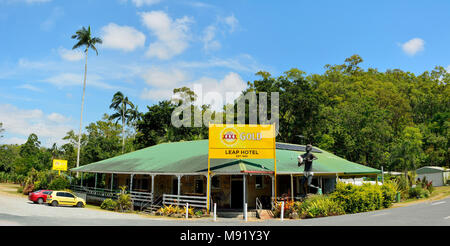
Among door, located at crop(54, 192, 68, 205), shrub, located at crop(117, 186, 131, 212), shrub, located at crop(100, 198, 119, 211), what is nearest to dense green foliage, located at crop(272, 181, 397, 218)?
shrub, located at crop(117, 186, 131, 212)

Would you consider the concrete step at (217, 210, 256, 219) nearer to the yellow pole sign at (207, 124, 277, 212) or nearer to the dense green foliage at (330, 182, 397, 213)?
the yellow pole sign at (207, 124, 277, 212)

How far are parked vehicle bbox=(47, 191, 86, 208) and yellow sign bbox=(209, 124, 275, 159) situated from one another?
13817 mm

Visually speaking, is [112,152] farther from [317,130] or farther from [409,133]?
[409,133]

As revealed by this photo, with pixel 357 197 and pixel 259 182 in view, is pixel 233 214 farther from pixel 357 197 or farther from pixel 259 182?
pixel 357 197

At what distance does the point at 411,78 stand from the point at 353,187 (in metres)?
84.0

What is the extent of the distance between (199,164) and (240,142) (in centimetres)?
399

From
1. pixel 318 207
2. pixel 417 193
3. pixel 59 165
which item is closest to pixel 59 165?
pixel 59 165

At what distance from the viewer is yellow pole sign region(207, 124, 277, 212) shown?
79.4ft

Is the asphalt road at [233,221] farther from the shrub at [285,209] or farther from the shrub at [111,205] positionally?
the shrub at [111,205]

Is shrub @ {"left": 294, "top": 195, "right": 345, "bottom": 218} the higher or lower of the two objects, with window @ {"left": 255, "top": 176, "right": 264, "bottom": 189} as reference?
lower

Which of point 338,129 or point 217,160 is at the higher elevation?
point 338,129

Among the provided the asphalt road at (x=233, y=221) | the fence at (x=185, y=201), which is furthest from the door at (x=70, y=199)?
the fence at (x=185, y=201)
